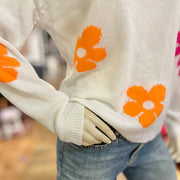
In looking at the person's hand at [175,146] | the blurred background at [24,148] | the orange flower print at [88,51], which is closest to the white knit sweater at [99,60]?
the orange flower print at [88,51]

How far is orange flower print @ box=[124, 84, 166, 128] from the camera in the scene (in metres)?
0.54

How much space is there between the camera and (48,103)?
51cm

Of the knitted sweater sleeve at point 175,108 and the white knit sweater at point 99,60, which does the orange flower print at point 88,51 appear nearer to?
the white knit sweater at point 99,60

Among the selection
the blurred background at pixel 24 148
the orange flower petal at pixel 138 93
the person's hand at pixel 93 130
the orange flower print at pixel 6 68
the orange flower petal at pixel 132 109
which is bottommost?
the blurred background at pixel 24 148

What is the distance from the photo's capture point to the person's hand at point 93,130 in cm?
51

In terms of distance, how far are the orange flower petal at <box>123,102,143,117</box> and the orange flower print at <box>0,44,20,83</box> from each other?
29 centimetres

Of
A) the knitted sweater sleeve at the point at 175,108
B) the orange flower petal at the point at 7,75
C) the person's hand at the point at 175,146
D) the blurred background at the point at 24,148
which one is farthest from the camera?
Result: the blurred background at the point at 24,148

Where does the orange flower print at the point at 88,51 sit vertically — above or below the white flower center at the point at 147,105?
above

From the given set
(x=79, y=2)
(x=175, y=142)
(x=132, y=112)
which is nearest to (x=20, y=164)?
(x=175, y=142)

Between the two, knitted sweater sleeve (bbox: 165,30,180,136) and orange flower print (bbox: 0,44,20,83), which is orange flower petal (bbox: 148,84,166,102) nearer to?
knitted sweater sleeve (bbox: 165,30,180,136)

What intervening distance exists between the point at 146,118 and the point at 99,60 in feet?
0.65

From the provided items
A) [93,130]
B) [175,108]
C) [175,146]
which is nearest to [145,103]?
[93,130]

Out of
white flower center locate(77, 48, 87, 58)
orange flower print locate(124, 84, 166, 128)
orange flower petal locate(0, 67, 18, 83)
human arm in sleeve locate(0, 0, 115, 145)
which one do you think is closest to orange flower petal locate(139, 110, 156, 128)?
orange flower print locate(124, 84, 166, 128)

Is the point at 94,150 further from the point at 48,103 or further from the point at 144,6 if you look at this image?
the point at 144,6
